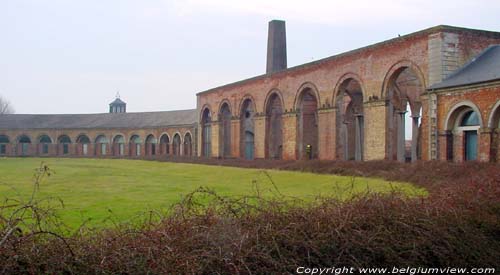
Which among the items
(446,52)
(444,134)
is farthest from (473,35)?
(444,134)

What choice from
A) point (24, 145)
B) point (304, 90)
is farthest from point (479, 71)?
point (24, 145)

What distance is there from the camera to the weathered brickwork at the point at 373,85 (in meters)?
19.2

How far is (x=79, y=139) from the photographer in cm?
5959

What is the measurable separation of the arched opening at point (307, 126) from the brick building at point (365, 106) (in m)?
0.06

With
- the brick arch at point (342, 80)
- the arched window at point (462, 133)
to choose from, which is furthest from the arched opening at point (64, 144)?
the arched window at point (462, 133)

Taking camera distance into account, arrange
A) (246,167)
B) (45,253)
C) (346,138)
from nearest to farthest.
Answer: (45,253)
(246,167)
(346,138)

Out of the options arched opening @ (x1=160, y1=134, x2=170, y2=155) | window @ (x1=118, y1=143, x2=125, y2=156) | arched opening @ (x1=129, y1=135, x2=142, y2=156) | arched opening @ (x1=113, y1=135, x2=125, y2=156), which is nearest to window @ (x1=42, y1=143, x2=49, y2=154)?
arched opening @ (x1=113, y1=135, x2=125, y2=156)

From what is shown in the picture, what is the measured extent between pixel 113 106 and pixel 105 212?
75365 mm

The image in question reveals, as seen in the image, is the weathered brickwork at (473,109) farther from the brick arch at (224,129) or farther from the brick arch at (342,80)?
the brick arch at (224,129)

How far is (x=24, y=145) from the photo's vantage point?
5853 centimetres

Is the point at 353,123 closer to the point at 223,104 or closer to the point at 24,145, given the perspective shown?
the point at 223,104

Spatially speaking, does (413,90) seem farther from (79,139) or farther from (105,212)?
(79,139)

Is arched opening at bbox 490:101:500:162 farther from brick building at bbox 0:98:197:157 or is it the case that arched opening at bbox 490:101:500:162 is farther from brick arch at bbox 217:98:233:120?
brick building at bbox 0:98:197:157

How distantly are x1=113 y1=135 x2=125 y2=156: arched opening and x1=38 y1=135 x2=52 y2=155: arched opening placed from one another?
281 inches
